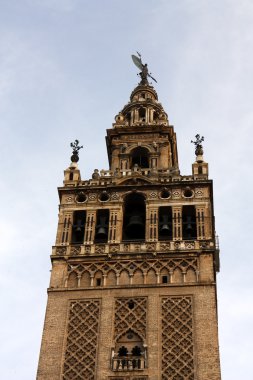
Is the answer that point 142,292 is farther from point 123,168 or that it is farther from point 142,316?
point 123,168

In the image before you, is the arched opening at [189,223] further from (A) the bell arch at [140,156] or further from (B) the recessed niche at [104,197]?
(A) the bell arch at [140,156]

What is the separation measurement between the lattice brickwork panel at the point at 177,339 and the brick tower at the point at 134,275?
37 mm

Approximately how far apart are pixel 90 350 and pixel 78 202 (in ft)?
27.0

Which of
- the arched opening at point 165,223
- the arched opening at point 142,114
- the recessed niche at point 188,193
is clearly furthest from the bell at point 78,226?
the arched opening at point 142,114

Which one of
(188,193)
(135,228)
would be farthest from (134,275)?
(188,193)

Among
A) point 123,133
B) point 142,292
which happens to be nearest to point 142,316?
point 142,292

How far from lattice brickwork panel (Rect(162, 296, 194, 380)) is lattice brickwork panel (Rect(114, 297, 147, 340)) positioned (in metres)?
0.79

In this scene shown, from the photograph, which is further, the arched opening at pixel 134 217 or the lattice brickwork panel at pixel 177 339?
the arched opening at pixel 134 217

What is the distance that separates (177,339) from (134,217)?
717cm

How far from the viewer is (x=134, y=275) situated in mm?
35969

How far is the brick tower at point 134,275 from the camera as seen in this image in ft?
108

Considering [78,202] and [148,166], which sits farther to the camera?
[148,166]

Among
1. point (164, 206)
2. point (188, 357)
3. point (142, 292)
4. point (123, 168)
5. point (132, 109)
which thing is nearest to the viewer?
point (188, 357)

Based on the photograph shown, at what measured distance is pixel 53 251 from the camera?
37.2 meters
